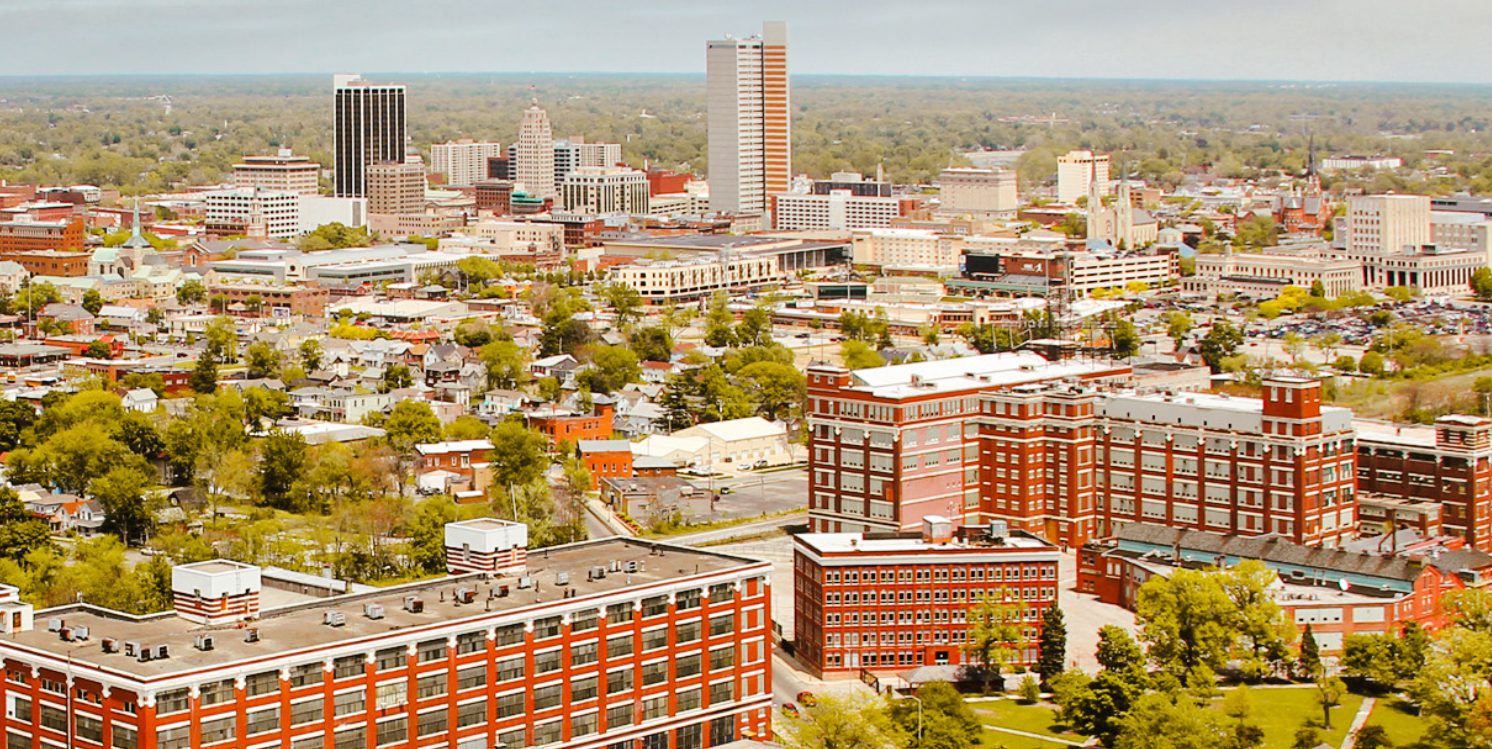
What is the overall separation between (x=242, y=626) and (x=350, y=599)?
141cm

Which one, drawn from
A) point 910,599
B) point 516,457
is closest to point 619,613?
point 910,599

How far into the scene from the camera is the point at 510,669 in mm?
26156

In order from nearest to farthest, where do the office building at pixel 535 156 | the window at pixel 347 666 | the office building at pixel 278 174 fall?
1. the window at pixel 347 666
2. the office building at pixel 278 174
3. the office building at pixel 535 156

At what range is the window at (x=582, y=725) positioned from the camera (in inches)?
1051

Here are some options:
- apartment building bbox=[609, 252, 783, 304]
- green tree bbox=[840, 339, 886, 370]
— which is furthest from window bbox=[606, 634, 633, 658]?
apartment building bbox=[609, 252, 783, 304]

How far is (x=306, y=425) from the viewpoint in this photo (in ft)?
178

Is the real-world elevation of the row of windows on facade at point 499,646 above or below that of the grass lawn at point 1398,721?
above

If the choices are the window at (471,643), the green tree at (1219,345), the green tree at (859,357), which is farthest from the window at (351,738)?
the green tree at (1219,345)

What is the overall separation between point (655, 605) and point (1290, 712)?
9.43 meters

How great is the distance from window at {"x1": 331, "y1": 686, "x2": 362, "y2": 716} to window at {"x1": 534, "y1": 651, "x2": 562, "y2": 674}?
213 centimetres

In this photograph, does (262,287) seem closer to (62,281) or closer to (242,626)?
(62,281)

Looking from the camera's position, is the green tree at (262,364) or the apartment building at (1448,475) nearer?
the apartment building at (1448,475)

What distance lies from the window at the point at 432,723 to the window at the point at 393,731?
161 millimetres

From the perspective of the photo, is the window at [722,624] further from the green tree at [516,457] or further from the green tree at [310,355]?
the green tree at [310,355]
